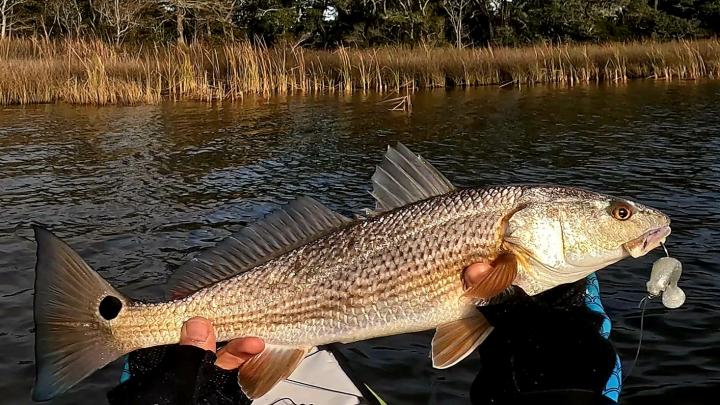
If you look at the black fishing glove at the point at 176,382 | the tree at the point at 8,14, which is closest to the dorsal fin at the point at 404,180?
the black fishing glove at the point at 176,382

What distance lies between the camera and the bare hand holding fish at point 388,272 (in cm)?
286

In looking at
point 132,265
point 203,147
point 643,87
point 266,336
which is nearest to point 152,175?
point 203,147

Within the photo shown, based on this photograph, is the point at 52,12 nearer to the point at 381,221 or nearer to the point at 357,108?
the point at 357,108

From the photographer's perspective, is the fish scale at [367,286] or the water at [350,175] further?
the water at [350,175]

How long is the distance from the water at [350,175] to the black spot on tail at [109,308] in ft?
7.24

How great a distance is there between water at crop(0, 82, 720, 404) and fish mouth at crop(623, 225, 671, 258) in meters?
2.11

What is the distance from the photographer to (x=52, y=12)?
129ft

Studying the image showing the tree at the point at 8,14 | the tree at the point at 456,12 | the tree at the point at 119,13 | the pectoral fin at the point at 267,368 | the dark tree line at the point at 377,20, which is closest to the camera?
the pectoral fin at the point at 267,368

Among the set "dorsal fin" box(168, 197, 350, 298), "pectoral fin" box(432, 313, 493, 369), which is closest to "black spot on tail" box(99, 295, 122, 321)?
"dorsal fin" box(168, 197, 350, 298)

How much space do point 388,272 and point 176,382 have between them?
103 centimetres

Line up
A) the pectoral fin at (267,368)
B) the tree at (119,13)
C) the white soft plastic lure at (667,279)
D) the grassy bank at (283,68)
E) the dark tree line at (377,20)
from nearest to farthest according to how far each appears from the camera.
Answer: the pectoral fin at (267,368)
the white soft plastic lure at (667,279)
the grassy bank at (283,68)
the tree at (119,13)
the dark tree line at (377,20)

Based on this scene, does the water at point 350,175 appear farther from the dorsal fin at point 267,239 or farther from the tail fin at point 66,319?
the tail fin at point 66,319

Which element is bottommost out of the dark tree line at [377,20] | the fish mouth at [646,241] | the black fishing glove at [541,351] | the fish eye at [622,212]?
the black fishing glove at [541,351]

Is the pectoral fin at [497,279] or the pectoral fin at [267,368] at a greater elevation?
the pectoral fin at [497,279]
